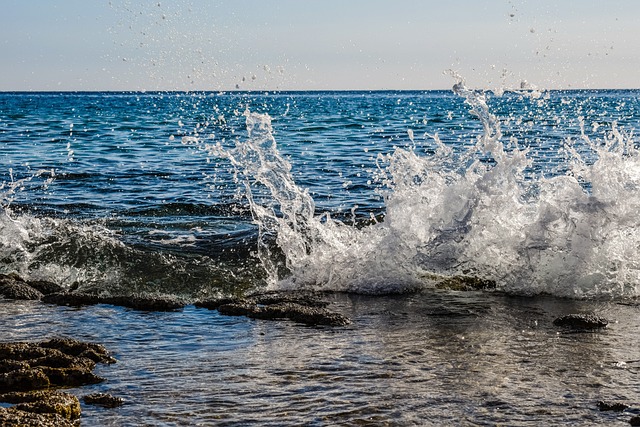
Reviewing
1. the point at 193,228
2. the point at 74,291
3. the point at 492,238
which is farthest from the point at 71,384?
the point at 193,228

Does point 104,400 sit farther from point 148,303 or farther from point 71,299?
point 71,299

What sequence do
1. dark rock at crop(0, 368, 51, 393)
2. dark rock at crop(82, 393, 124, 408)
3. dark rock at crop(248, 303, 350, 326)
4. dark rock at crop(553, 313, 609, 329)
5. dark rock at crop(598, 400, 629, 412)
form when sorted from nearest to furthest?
dark rock at crop(598, 400, 629, 412), dark rock at crop(82, 393, 124, 408), dark rock at crop(0, 368, 51, 393), dark rock at crop(553, 313, 609, 329), dark rock at crop(248, 303, 350, 326)

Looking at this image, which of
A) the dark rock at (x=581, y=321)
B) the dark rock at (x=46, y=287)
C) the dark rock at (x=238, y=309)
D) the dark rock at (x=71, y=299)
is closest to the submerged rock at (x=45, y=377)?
the dark rock at (x=238, y=309)

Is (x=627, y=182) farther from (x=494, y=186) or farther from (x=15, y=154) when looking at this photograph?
(x=15, y=154)

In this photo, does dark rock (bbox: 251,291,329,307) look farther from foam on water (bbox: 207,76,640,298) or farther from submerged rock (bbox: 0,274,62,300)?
submerged rock (bbox: 0,274,62,300)

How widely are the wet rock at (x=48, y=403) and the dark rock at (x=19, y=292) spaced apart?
3.41 meters

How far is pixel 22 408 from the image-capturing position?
15.8 ft

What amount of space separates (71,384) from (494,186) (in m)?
5.38

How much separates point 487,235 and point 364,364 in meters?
3.98

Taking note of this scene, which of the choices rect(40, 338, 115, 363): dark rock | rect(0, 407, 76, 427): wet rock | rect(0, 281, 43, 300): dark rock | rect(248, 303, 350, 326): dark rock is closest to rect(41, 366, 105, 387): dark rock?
rect(40, 338, 115, 363): dark rock

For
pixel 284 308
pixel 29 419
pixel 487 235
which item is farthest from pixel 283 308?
pixel 29 419

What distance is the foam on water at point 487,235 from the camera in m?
9.02

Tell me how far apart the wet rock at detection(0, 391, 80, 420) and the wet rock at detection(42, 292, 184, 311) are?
2.89 meters

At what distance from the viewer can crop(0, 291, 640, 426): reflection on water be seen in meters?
5.04
